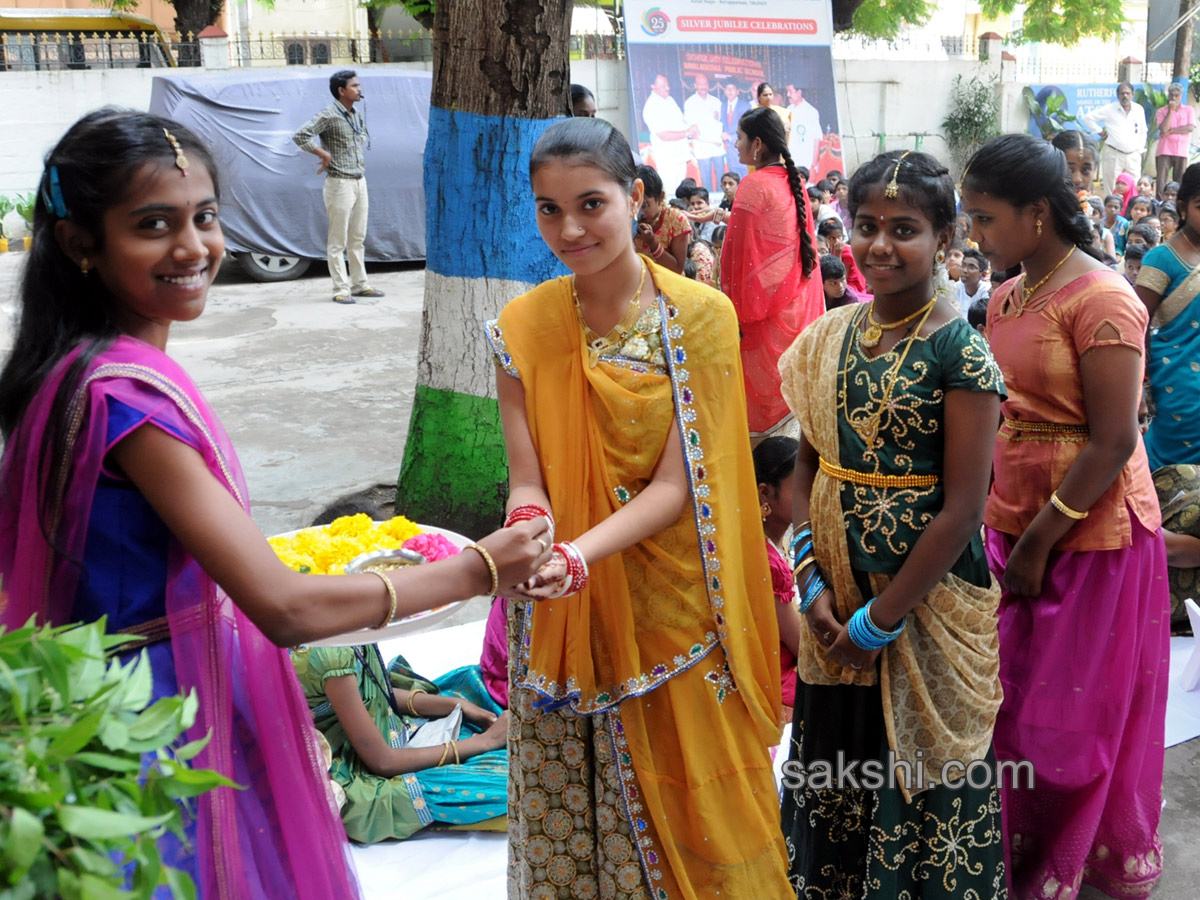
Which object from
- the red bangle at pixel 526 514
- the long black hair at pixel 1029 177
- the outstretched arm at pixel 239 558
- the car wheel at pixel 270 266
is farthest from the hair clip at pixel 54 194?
the car wheel at pixel 270 266

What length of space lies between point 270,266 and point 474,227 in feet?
30.0

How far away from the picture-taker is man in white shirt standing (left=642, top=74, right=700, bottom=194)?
16.1m

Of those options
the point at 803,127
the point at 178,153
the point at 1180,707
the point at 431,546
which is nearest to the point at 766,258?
the point at 1180,707

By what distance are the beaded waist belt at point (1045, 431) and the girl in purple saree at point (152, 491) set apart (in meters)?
1.60

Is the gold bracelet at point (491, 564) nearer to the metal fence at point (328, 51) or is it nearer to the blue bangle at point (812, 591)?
the blue bangle at point (812, 591)

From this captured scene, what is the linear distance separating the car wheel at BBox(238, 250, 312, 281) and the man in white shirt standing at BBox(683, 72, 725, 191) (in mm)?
5972

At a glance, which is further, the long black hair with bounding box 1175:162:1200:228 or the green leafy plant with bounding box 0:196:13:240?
the green leafy plant with bounding box 0:196:13:240

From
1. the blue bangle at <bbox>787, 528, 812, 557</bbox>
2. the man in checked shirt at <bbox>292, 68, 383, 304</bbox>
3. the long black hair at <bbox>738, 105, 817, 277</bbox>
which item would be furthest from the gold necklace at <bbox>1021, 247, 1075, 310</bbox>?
the man in checked shirt at <bbox>292, 68, 383, 304</bbox>

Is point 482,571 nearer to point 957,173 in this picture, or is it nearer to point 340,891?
point 340,891

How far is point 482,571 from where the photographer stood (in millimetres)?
1914

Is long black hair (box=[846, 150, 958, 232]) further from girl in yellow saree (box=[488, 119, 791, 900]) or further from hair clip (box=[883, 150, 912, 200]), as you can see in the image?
girl in yellow saree (box=[488, 119, 791, 900])

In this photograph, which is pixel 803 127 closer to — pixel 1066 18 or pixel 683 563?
pixel 1066 18

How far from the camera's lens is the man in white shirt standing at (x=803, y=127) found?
57.0ft

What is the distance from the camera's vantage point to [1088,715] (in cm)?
278
